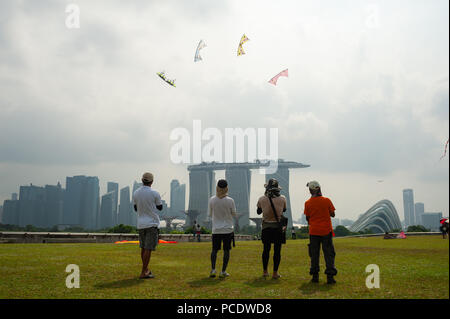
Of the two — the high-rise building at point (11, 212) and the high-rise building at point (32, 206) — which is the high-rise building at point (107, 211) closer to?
the high-rise building at point (32, 206)

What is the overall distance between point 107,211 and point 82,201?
1179 cm

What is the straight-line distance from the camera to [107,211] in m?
158

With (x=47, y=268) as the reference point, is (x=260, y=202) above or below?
above

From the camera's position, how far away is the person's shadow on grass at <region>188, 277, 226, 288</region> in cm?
706

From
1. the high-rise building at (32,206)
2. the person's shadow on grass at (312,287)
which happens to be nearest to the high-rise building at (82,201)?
the high-rise building at (32,206)

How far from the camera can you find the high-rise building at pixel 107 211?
155875 mm

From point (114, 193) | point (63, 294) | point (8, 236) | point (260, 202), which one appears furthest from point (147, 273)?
point (114, 193)

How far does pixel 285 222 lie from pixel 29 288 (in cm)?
552

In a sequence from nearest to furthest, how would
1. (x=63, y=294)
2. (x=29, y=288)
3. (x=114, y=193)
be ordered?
(x=63, y=294) < (x=29, y=288) < (x=114, y=193)

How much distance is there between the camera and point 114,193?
527ft

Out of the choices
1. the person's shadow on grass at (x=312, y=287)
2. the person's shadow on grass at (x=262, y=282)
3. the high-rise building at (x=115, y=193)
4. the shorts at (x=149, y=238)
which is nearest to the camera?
the person's shadow on grass at (x=312, y=287)
